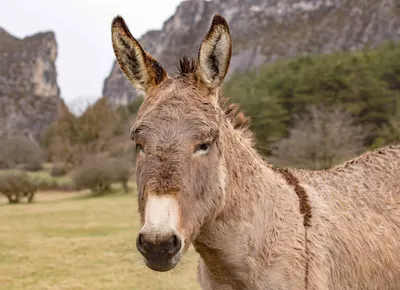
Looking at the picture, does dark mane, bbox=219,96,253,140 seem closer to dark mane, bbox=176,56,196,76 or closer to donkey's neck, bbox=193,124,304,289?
donkey's neck, bbox=193,124,304,289

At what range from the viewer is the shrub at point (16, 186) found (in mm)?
34781

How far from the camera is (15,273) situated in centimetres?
1149

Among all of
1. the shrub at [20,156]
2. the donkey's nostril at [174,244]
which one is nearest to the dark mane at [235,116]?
the donkey's nostril at [174,244]

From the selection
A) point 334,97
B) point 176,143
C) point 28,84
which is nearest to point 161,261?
point 176,143

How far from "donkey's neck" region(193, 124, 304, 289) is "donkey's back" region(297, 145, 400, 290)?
332 mm

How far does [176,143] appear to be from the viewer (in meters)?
2.81

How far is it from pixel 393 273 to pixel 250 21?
144780 millimetres

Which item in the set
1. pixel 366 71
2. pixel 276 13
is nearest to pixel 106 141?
pixel 366 71

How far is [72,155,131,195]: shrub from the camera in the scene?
3991cm

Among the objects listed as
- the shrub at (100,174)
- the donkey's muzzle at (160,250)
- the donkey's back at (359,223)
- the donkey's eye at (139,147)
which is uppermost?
the donkey's eye at (139,147)

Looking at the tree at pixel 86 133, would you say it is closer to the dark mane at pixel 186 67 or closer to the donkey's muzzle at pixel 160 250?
the dark mane at pixel 186 67

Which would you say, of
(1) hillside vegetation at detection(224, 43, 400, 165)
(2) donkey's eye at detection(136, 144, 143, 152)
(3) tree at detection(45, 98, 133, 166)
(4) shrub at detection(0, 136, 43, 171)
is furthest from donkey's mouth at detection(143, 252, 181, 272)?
(4) shrub at detection(0, 136, 43, 171)

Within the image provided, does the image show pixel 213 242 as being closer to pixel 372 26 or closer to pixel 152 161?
pixel 152 161

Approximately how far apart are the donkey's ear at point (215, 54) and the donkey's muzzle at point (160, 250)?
1.20 meters
